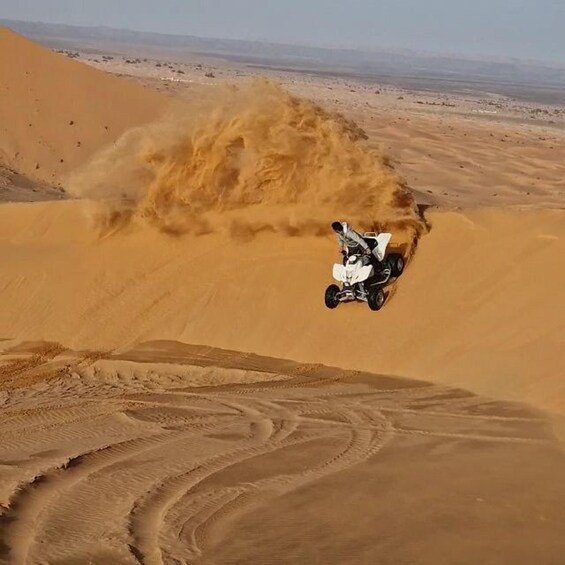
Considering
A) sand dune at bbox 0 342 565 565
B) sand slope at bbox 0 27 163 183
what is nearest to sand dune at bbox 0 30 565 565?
sand dune at bbox 0 342 565 565

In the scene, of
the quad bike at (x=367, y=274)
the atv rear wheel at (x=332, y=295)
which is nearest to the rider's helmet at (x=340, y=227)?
the quad bike at (x=367, y=274)

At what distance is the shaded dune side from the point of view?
10547 mm

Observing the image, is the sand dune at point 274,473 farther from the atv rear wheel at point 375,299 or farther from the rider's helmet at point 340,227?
the rider's helmet at point 340,227

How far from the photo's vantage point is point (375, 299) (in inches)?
383

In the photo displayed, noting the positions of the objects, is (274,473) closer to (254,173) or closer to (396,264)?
(396,264)

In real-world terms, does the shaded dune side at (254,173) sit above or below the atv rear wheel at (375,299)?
above

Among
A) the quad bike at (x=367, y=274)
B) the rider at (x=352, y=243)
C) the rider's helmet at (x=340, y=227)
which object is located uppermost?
the rider's helmet at (x=340, y=227)

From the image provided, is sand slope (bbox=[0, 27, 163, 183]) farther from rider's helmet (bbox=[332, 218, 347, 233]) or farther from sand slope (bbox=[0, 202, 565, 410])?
rider's helmet (bbox=[332, 218, 347, 233])

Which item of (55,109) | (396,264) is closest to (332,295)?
(396,264)

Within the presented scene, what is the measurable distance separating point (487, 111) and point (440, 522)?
49.1 metres

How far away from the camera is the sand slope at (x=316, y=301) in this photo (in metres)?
8.99

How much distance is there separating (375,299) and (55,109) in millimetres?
17651

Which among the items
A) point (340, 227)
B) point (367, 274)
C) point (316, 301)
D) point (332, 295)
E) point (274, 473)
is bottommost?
point (274, 473)

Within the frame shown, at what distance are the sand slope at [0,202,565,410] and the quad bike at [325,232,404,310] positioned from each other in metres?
0.17
